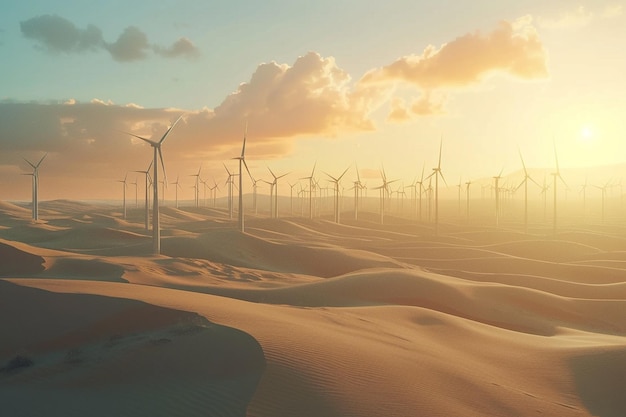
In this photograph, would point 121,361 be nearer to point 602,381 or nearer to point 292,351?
point 292,351

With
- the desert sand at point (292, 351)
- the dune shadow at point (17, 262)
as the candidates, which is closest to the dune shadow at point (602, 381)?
the desert sand at point (292, 351)

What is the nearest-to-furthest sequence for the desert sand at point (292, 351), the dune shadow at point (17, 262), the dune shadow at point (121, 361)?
the dune shadow at point (121, 361)
the desert sand at point (292, 351)
the dune shadow at point (17, 262)

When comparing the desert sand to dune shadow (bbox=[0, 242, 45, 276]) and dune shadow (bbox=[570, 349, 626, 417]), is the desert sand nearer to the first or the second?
dune shadow (bbox=[570, 349, 626, 417])

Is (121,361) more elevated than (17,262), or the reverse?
(121,361)

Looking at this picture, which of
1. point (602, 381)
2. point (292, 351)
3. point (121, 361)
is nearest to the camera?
point (292, 351)

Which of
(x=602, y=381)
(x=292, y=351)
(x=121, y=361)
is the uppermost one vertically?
(x=292, y=351)

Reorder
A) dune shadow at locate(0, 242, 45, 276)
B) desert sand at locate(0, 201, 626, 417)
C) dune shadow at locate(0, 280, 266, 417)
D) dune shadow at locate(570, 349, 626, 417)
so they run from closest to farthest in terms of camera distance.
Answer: dune shadow at locate(0, 280, 266, 417) → desert sand at locate(0, 201, 626, 417) → dune shadow at locate(570, 349, 626, 417) → dune shadow at locate(0, 242, 45, 276)

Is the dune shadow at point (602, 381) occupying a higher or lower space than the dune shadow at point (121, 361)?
lower

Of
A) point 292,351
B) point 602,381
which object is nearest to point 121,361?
point 292,351

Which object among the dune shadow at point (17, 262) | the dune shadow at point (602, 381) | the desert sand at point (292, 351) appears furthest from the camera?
the dune shadow at point (17, 262)

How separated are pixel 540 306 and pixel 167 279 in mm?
21776

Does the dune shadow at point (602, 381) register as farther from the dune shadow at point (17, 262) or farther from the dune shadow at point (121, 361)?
the dune shadow at point (17, 262)

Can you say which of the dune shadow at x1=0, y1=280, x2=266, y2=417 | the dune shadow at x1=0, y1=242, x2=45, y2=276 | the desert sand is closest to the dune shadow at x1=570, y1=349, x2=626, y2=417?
the desert sand

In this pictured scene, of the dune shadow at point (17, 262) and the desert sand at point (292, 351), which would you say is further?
the dune shadow at point (17, 262)
